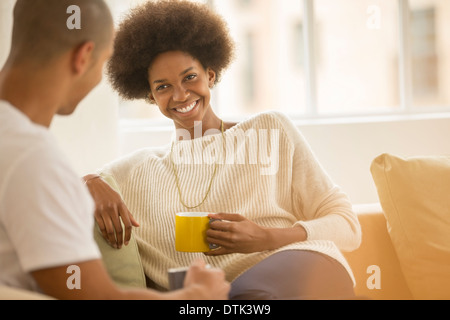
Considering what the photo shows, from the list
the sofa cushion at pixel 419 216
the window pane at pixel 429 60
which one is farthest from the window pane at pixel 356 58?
the sofa cushion at pixel 419 216

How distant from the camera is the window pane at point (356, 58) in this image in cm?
246

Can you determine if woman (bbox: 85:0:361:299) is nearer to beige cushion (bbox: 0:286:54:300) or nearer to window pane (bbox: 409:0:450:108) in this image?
beige cushion (bbox: 0:286:54:300)

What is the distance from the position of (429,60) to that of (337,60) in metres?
0.43

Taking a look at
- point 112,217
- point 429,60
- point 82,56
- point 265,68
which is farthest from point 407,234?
point 429,60

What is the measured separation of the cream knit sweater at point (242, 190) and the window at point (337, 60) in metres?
0.92

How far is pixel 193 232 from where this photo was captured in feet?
3.55

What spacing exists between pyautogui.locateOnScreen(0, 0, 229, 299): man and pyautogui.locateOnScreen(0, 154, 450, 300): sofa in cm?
85

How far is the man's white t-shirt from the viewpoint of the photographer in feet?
2.04

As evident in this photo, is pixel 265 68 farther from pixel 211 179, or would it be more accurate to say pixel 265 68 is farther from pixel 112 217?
pixel 112 217

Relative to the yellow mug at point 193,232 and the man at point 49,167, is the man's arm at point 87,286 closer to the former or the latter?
the man at point 49,167

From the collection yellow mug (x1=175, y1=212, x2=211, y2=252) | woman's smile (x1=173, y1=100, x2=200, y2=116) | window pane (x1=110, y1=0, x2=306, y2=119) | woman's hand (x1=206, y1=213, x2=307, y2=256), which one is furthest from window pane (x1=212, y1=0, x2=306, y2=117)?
yellow mug (x1=175, y1=212, x2=211, y2=252)

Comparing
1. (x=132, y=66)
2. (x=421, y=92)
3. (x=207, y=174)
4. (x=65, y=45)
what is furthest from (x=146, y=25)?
(x=421, y=92)
